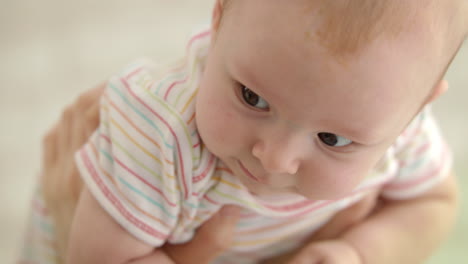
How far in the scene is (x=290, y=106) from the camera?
19.5 inches

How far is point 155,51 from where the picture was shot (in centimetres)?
133

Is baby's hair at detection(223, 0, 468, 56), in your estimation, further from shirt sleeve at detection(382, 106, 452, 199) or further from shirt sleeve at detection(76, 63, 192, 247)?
shirt sleeve at detection(382, 106, 452, 199)

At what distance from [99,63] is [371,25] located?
94cm

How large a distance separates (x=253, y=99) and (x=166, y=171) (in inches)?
5.5

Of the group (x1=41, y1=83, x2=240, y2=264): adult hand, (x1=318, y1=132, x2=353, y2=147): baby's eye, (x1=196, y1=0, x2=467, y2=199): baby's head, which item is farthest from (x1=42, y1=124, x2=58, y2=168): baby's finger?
(x1=318, y1=132, x2=353, y2=147): baby's eye

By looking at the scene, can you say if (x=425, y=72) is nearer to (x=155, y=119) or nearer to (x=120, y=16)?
(x=155, y=119)

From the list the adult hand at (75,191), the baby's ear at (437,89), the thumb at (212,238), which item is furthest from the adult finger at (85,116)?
the baby's ear at (437,89)

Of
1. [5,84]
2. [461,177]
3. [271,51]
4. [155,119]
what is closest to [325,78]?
[271,51]

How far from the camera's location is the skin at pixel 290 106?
0.47 metres

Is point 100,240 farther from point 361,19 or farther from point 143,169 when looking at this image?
point 361,19

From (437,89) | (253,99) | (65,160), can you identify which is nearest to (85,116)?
(65,160)

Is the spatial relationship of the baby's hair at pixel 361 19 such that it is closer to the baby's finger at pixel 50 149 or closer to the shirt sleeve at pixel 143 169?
the shirt sleeve at pixel 143 169

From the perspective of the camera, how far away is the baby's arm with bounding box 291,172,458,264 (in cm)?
75

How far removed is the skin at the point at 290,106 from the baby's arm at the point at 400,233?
0.17m
